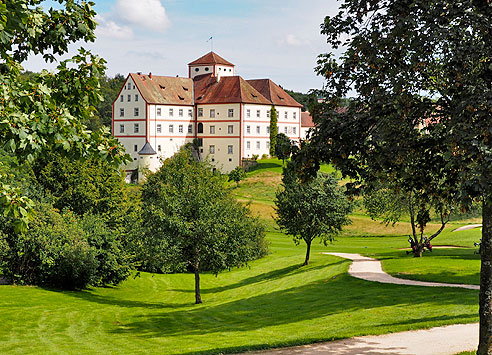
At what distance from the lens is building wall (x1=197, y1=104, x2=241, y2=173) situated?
9419 centimetres

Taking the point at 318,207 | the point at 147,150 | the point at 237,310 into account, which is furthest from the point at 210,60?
the point at 237,310

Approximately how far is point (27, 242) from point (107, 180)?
1508cm

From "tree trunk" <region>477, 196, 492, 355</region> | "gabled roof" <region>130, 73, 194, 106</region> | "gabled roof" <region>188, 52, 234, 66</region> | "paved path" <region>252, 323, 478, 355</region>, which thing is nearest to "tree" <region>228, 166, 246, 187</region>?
"gabled roof" <region>130, 73, 194, 106</region>

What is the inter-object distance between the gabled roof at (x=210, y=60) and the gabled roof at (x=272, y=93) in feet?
26.7

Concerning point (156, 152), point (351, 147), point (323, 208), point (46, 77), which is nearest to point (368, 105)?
point (351, 147)

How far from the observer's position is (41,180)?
42469mm

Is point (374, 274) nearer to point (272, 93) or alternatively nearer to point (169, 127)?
point (169, 127)

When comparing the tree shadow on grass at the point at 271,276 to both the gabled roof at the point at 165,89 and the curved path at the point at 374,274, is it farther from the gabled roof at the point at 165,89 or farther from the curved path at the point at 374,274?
the gabled roof at the point at 165,89

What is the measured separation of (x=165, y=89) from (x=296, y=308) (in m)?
80.2

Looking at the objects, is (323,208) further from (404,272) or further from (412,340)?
(412,340)

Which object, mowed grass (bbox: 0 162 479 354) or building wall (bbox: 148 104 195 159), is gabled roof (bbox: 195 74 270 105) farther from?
mowed grass (bbox: 0 162 479 354)

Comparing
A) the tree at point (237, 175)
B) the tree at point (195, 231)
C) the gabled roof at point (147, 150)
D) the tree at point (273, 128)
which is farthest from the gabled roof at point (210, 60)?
the tree at point (195, 231)

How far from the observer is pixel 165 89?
96875mm

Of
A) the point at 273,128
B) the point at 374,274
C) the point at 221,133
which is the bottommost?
the point at 374,274
